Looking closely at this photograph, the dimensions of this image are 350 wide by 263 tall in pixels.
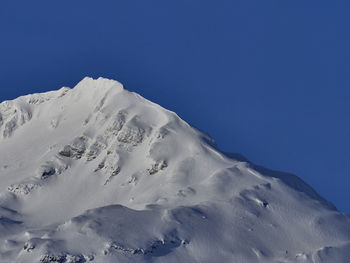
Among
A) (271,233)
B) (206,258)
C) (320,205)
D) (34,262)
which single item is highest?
(320,205)

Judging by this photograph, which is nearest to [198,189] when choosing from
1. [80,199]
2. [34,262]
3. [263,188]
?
[263,188]

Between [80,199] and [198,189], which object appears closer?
[198,189]

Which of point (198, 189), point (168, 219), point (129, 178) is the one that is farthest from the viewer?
point (129, 178)

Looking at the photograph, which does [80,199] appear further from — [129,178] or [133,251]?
[133,251]

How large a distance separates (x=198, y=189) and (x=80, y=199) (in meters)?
23.2

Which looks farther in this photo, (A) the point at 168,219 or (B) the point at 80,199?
(B) the point at 80,199

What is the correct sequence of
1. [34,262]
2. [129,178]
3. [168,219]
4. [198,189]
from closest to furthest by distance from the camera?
[34,262] → [168,219] → [198,189] → [129,178]

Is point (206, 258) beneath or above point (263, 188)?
beneath

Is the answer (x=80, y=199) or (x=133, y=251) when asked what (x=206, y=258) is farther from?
(x=80, y=199)

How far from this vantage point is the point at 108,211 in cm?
16538

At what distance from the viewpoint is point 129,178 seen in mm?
192250

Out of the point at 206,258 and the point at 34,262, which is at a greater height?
the point at 206,258

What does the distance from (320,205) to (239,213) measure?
17910 mm

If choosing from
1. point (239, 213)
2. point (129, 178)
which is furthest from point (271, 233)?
point (129, 178)
